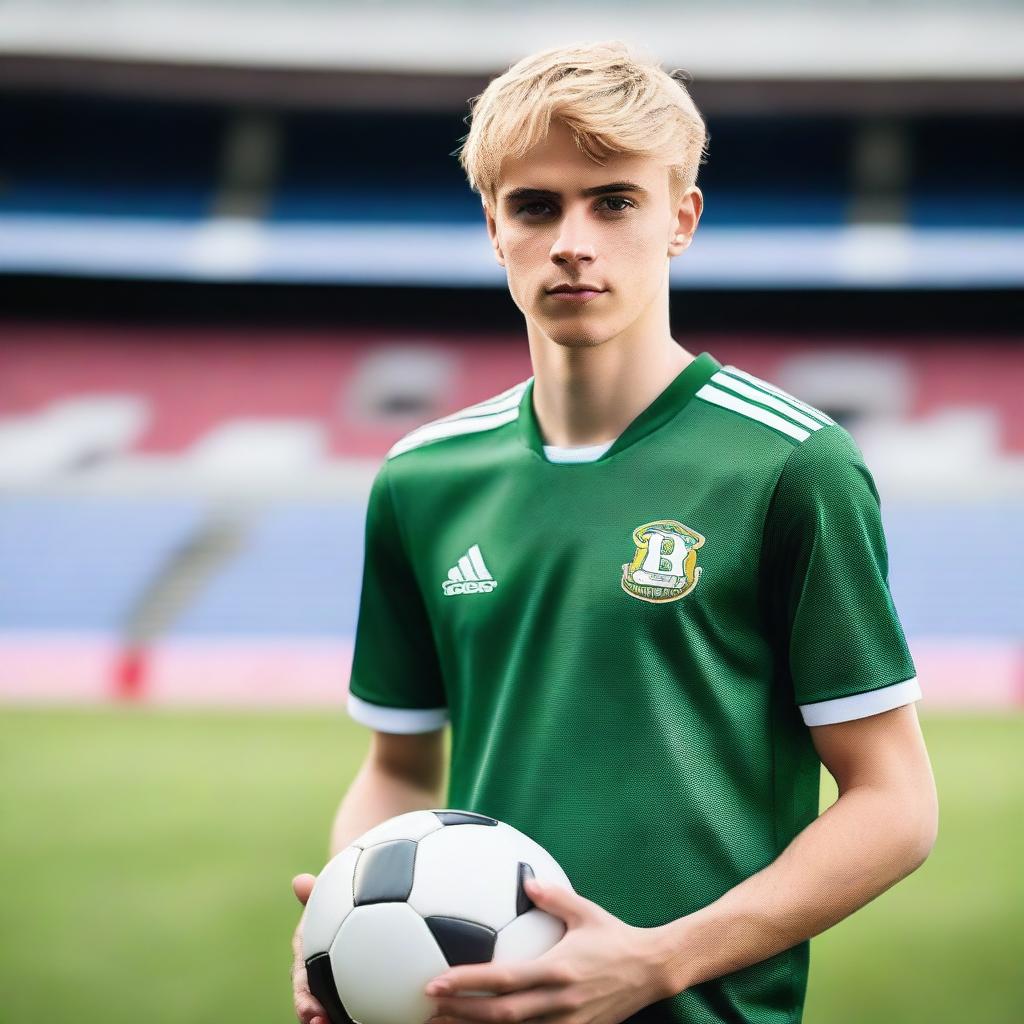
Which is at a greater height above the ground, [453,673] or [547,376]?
[547,376]

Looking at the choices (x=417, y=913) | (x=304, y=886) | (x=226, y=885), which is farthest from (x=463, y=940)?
(x=226, y=885)

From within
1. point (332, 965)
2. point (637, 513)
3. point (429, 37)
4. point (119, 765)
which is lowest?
point (119, 765)

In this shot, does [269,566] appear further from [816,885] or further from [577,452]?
[816,885]

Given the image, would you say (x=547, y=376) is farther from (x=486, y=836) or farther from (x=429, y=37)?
(x=429, y=37)

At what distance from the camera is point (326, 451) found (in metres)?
15.9

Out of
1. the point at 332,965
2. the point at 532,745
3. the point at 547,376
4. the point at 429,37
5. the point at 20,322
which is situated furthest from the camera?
the point at 20,322

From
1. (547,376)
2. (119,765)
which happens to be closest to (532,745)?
(547,376)

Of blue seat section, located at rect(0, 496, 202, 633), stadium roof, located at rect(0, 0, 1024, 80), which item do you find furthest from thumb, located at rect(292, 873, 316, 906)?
stadium roof, located at rect(0, 0, 1024, 80)

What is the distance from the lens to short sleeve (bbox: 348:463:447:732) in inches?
78.7

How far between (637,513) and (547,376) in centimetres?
28

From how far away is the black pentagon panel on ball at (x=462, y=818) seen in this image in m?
1.62

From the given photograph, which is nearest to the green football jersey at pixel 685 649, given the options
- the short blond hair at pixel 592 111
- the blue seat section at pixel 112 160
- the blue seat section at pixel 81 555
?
the short blond hair at pixel 592 111

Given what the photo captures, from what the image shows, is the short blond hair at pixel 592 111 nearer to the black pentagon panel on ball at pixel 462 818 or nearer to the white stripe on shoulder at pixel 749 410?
the white stripe on shoulder at pixel 749 410

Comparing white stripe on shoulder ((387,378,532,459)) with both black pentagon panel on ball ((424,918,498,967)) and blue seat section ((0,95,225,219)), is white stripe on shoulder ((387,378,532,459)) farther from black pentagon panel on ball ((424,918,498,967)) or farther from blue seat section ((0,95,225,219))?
blue seat section ((0,95,225,219))
